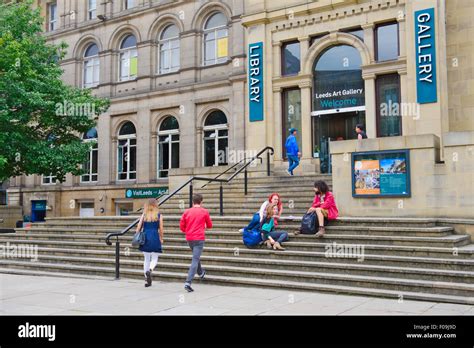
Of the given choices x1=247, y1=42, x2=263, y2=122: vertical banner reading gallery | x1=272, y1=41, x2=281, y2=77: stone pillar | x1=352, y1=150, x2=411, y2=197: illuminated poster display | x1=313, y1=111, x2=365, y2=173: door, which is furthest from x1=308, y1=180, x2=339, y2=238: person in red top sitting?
x1=272, y1=41, x2=281, y2=77: stone pillar

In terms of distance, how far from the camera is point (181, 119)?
88.0 feet

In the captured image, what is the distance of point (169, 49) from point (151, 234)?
1937cm

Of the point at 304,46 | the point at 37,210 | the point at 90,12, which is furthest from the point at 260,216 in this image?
the point at 90,12

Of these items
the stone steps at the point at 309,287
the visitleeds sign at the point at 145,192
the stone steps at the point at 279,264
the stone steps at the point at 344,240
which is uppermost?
the visitleeds sign at the point at 145,192

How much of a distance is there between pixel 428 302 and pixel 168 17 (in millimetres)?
22636

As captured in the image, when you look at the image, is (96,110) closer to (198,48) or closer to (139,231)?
(198,48)

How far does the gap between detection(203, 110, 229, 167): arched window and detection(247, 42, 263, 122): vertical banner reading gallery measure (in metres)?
3.99

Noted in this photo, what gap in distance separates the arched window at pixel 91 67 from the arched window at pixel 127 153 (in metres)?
3.63

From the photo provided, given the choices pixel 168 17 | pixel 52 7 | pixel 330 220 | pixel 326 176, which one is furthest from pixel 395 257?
pixel 52 7

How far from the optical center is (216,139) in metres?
25.9

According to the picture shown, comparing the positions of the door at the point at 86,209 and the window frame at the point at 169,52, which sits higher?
the window frame at the point at 169,52

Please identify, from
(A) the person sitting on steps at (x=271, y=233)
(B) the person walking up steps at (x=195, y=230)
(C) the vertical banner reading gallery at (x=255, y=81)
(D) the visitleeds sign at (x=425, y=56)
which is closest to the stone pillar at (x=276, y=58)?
(C) the vertical banner reading gallery at (x=255, y=81)

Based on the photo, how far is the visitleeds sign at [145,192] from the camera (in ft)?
86.8

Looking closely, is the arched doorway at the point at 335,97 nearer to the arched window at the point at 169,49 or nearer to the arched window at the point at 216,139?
the arched window at the point at 216,139
